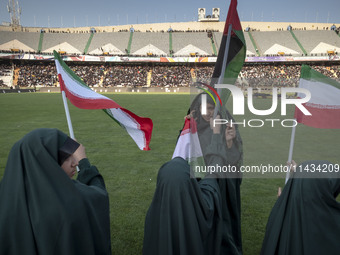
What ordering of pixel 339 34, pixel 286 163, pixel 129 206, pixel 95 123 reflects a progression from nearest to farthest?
pixel 286 163
pixel 129 206
pixel 95 123
pixel 339 34

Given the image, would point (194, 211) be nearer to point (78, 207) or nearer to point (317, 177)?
point (78, 207)

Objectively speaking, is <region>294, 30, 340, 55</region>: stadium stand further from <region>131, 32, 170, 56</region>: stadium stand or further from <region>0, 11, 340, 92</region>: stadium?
<region>131, 32, 170, 56</region>: stadium stand

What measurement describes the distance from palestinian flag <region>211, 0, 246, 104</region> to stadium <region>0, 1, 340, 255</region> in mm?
497

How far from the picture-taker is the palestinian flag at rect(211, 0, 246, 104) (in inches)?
128

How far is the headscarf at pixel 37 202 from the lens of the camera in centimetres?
179

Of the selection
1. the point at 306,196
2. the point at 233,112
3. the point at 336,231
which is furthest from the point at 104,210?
Result: the point at 336,231

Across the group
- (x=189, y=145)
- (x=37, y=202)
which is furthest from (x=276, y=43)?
(x=37, y=202)

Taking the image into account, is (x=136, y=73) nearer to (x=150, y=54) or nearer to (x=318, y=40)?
(x=150, y=54)

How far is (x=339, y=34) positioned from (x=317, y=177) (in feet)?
205

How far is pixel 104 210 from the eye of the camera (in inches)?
90.8

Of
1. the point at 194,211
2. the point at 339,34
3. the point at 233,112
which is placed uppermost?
the point at 339,34

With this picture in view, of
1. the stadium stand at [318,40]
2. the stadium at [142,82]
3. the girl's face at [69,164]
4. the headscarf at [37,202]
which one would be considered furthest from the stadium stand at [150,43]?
the headscarf at [37,202]

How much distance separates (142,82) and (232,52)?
42985 mm

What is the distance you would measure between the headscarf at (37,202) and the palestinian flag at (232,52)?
6.54 ft
